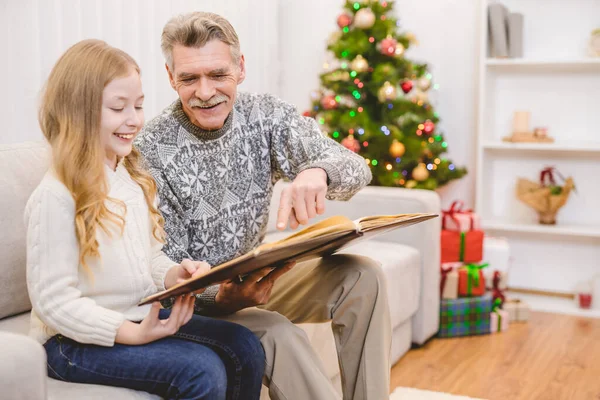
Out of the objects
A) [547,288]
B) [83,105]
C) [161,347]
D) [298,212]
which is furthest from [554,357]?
[83,105]

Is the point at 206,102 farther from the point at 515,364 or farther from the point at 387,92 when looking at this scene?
the point at 387,92

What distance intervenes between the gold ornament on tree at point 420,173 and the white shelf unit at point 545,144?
275 millimetres

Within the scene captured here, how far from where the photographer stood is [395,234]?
2.88 metres

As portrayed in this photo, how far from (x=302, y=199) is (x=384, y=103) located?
213cm

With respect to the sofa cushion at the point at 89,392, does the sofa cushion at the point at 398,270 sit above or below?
below

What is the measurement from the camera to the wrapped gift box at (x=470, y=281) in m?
3.00

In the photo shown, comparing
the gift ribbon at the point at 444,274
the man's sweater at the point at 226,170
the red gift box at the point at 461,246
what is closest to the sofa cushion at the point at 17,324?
the man's sweater at the point at 226,170

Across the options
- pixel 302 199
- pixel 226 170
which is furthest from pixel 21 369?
pixel 226 170

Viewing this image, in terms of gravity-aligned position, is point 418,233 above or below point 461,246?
above

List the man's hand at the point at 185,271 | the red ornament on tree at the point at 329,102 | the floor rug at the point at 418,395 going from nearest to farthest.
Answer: the man's hand at the point at 185,271 < the floor rug at the point at 418,395 < the red ornament on tree at the point at 329,102

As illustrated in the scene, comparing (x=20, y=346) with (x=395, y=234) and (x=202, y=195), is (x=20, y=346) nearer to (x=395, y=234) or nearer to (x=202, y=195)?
(x=202, y=195)

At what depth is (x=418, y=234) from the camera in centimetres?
283

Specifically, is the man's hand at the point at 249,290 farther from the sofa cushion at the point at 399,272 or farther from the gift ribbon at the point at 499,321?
the gift ribbon at the point at 499,321

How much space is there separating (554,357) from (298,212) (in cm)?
166
